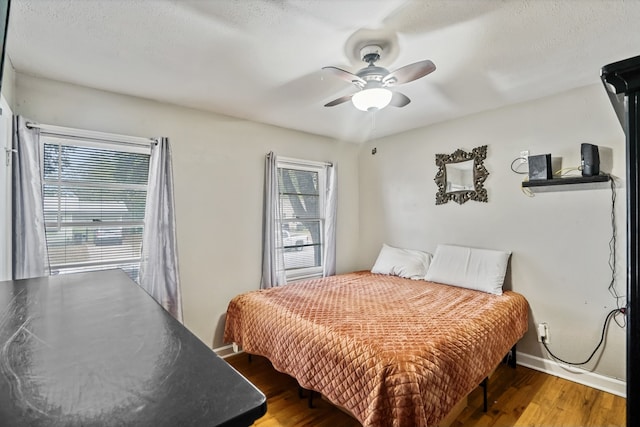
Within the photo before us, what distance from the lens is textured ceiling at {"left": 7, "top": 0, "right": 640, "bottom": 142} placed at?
1523mm

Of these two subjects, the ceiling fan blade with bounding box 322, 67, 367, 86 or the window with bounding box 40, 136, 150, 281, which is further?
the window with bounding box 40, 136, 150, 281

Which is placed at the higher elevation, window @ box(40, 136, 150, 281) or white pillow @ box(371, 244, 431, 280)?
window @ box(40, 136, 150, 281)

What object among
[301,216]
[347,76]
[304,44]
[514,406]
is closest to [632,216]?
[347,76]

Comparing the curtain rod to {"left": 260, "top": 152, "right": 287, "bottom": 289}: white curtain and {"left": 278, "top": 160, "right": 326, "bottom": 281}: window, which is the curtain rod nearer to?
{"left": 260, "top": 152, "right": 287, "bottom": 289}: white curtain

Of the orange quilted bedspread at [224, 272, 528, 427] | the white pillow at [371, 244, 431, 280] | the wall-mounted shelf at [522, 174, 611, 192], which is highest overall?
the wall-mounted shelf at [522, 174, 611, 192]

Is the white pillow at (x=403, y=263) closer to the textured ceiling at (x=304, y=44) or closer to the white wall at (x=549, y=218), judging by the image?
the white wall at (x=549, y=218)

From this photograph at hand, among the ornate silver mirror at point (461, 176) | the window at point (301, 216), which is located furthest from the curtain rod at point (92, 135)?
the ornate silver mirror at point (461, 176)

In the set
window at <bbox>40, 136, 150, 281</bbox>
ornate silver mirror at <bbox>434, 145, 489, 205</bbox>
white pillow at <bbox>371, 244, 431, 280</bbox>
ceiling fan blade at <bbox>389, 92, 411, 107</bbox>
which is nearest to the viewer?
ceiling fan blade at <bbox>389, 92, 411, 107</bbox>

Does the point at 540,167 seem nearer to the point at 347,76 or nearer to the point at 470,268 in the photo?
the point at 470,268

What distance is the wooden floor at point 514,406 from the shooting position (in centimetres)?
203

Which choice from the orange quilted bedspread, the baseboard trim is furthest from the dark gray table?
the baseboard trim

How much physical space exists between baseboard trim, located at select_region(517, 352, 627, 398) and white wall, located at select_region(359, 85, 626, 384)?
5 centimetres

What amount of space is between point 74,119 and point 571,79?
3.74 m

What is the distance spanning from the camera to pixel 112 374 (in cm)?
55
